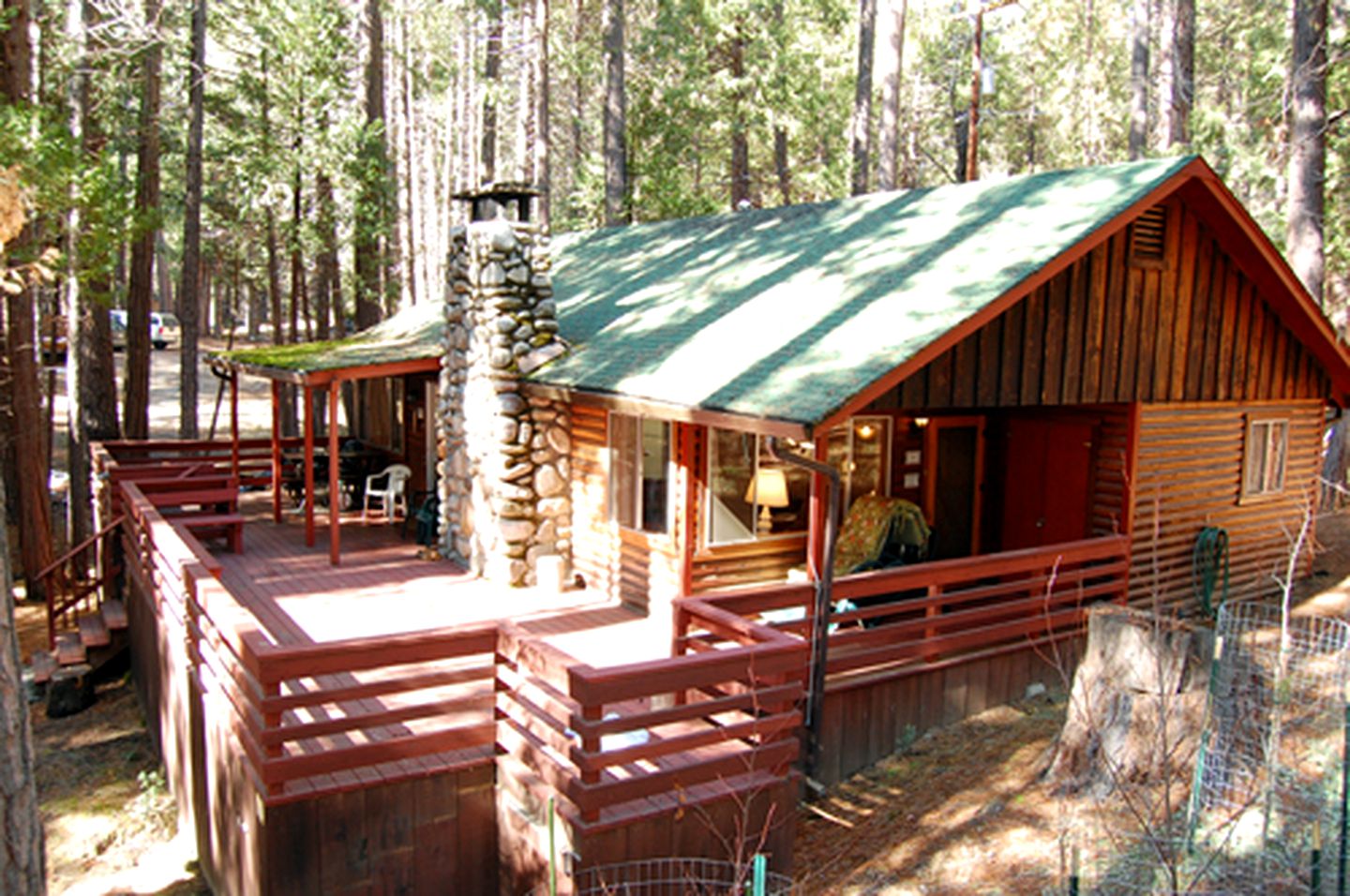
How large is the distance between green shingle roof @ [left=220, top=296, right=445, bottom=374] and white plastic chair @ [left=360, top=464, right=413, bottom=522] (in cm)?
179

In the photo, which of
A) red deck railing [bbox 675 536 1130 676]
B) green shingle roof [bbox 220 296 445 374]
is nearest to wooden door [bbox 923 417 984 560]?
red deck railing [bbox 675 536 1130 676]

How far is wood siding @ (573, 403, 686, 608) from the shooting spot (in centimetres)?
944

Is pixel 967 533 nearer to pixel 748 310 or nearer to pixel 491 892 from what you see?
pixel 748 310

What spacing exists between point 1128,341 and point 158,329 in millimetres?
36926

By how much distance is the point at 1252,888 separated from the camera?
192 inches

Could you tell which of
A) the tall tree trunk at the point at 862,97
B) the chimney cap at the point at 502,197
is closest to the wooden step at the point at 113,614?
the chimney cap at the point at 502,197

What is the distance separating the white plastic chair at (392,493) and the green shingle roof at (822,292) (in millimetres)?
3582

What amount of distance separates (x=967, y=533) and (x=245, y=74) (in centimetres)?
1678

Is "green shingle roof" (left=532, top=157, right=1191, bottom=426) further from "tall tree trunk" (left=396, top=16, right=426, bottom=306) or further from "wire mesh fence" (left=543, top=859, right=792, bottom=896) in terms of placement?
"tall tree trunk" (left=396, top=16, right=426, bottom=306)

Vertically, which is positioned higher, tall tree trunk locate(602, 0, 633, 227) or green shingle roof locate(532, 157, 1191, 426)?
tall tree trunk locate(602, 0, 633, 227)

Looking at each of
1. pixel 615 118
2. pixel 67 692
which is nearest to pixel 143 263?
pixel 67 692

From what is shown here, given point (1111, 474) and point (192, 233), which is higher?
point (192, 233)

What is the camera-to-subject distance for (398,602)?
9.98 m

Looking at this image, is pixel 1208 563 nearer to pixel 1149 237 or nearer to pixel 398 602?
pixel 1149 237
